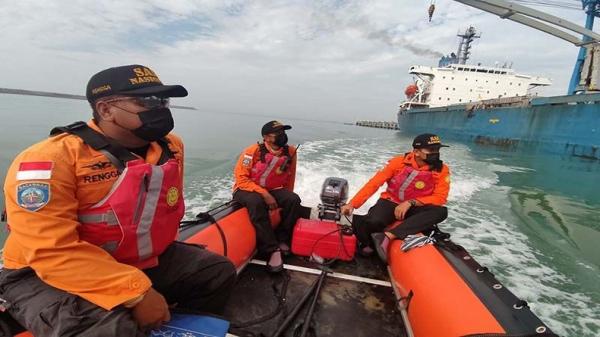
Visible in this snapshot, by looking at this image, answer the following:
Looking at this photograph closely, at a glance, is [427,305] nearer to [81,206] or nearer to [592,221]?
[81,206]

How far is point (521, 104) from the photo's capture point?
1566 cm

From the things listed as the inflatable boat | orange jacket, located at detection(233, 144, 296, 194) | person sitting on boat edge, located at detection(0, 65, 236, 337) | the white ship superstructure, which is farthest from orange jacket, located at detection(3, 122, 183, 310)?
the white ship superstructure

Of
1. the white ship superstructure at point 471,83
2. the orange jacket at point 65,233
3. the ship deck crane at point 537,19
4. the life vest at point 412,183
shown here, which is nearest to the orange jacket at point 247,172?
the life vest at point 412,183

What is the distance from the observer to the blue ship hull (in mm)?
11992

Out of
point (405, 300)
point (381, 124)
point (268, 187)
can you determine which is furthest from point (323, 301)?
point (381, 124)

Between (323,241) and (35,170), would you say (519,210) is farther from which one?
(35,170)

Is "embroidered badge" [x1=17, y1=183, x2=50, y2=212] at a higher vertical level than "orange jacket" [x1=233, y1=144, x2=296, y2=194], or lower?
higher

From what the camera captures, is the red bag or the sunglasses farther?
the red bag

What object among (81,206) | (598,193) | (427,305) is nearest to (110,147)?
(81,206)

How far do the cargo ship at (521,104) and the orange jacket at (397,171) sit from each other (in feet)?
38.4

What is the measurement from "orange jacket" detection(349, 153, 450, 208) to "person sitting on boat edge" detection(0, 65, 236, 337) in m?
1.93

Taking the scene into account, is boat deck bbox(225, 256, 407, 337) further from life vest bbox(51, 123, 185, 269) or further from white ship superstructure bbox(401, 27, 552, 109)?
white ship superstructure bbox(401, 27, 552, 109)

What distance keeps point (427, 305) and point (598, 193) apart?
7.83m

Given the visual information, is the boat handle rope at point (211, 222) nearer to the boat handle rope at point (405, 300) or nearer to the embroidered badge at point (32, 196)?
the boat handle rope at point (405, 300)
